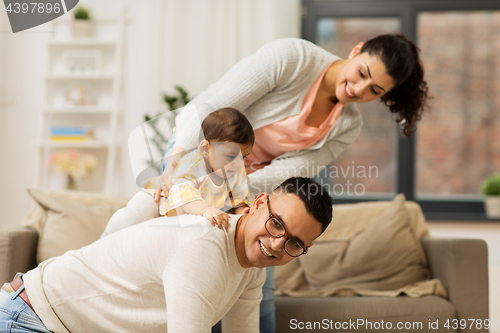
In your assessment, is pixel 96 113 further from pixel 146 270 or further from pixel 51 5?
pixel 146 270

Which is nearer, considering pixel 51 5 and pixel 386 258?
pixel 386 258

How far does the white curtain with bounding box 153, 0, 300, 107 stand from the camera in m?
3.28

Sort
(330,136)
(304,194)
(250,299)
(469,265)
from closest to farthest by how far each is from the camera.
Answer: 1. (304,194)
2. (250,299)
3. (330,136)
4. (469,265)

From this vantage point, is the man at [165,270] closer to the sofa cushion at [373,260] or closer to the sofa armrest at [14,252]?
the sofa armrest at [14,252]

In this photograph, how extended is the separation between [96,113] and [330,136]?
2557 mm

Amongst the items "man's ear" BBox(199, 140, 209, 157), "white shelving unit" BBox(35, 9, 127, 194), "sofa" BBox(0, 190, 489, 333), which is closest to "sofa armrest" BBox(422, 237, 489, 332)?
"sofa" BBox(0, 190, 489, 333)

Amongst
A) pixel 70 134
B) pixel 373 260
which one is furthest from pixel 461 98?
pixel 70 134

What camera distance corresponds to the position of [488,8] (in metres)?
3.22

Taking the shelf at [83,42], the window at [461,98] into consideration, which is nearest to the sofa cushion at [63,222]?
the shelf at [83,42]

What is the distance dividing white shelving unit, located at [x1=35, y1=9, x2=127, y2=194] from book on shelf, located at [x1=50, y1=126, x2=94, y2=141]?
0.27 feet

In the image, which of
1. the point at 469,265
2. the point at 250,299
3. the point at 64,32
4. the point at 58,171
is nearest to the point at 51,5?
the point at 64,32

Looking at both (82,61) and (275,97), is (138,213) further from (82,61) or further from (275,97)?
(82,61)

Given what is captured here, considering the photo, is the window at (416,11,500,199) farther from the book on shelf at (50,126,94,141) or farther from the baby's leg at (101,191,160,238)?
the baby's leg at (101,191,160,238)

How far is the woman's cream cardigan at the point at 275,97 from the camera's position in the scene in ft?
4.08
